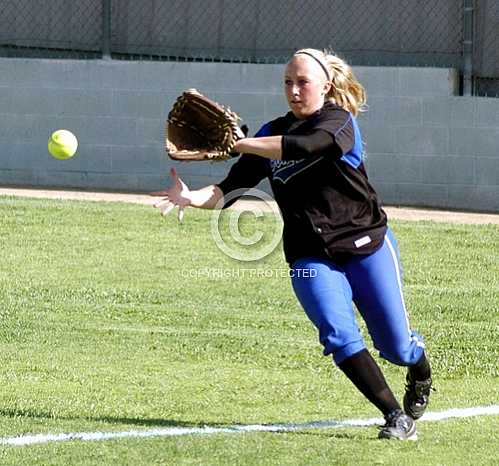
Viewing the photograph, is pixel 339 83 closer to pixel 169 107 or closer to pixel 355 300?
pixel 355 300

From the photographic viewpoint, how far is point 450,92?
14.2 m

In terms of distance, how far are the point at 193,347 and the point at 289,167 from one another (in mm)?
2693

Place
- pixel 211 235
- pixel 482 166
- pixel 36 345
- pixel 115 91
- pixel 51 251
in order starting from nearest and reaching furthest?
pixel 36 345
pixel 51 251
pixel 211 235
pixel 482 166
pixel 115 91

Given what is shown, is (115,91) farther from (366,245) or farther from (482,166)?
(366,245)

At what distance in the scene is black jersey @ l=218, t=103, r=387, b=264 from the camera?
18.0ft

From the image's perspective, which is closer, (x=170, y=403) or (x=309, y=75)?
(x=309, y=75)

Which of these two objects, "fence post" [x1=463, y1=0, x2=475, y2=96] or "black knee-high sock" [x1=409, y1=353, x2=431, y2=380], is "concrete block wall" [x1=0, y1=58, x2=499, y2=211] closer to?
"fence post" [x1=463, y1=0, x2=475, y2=96]

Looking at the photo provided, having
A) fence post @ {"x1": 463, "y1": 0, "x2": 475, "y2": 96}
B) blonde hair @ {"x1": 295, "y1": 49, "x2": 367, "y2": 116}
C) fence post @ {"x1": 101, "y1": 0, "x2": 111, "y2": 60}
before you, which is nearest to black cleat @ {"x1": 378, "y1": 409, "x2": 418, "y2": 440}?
blonde hair @ {"x1": 295, "y1": 49, "x2": 367, "y2": 116}

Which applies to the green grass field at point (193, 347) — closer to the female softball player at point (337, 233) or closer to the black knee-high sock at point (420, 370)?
the black knee-high sock at point (420, 370)

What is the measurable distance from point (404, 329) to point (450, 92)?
9.01 m

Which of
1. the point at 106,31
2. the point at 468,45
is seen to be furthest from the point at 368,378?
the point at 106,31

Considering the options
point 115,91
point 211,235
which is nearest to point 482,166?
point 211,235

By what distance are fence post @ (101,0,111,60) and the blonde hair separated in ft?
32.6

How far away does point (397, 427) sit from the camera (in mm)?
5484
